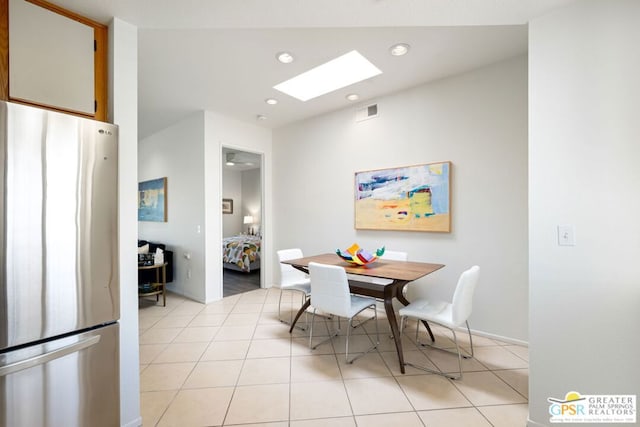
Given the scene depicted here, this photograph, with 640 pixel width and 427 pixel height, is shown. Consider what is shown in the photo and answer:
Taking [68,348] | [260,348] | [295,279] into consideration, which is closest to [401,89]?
[295,279]

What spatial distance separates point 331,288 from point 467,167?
1936 mm

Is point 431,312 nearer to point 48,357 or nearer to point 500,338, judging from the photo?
point 500,338

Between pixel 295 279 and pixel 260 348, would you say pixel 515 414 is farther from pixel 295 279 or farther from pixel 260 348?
pixel 295 279

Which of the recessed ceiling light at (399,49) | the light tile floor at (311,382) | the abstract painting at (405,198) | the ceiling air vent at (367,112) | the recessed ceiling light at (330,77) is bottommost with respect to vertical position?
the light tile floor at (311,382)

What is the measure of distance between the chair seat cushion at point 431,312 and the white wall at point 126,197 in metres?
1.93

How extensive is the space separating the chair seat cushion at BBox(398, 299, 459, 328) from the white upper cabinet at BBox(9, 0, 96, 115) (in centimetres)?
260

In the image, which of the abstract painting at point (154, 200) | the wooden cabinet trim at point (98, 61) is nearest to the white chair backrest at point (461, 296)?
the wooden cabinet trim at point (98, 61)

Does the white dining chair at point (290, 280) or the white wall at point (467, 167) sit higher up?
the white wall at point (467, 167)

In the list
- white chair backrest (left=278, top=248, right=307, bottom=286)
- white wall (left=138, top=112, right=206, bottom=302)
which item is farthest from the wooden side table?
white chair backrest (left=278, top=248, right=307, bottom=286)

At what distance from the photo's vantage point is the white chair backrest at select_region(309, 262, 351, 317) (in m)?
2.29

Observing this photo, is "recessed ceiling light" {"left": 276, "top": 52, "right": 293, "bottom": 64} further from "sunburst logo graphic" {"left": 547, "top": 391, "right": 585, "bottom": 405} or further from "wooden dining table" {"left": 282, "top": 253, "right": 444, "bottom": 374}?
"sunburst logo graphic" {"left": 547, "top": 391, "right": 585, "bottom": 405}

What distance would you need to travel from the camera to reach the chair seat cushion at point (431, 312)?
212 cm

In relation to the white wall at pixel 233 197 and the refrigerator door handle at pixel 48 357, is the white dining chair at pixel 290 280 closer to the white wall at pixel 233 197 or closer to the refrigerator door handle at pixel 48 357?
the refrigerator door handle at pixel 48 357

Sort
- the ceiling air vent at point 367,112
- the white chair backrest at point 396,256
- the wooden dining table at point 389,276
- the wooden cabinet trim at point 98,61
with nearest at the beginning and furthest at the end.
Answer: the wooden cabinet trim at point 98,61 < the wooden dining table at point 389,276 < the white chair backrest at point 396,256 < the ceiling air vent at point 367,112
